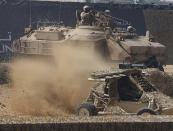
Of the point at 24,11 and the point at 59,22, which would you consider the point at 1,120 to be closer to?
the point at 59,22

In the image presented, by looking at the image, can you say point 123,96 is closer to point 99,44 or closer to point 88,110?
point 88,110

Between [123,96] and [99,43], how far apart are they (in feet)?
21.3

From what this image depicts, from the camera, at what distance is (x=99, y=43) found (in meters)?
16.0

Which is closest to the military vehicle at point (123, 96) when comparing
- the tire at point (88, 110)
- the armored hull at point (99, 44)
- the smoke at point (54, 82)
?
the tire at point (88, 110)

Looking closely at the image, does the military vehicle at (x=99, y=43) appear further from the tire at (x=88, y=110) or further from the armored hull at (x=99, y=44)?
the tire at (x=88, y=110)

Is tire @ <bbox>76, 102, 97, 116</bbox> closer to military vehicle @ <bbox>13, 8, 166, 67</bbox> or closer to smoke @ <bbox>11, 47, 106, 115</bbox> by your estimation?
smoke @ <bbox>11, 47, 106, 115</bbox>

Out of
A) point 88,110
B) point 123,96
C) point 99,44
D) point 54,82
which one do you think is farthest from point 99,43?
point 88,110

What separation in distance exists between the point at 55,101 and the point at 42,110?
1.11 meters

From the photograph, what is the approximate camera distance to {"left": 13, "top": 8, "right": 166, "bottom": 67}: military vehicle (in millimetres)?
15766

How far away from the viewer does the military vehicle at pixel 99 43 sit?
15.8m

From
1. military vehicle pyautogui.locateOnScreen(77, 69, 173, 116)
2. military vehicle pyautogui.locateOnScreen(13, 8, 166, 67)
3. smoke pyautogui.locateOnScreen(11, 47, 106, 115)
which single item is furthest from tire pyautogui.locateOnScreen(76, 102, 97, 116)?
military vehicle pyautogui.locateOnScreen(13, 8, 166, 67)

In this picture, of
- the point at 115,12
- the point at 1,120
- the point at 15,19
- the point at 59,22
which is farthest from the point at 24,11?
the point at 1,120

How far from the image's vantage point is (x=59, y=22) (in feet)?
96.8

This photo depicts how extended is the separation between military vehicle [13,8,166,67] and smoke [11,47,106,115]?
403 mm
